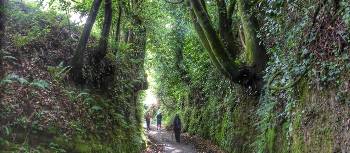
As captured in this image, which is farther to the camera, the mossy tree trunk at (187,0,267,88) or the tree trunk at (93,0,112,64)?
the mossy tree trunk at (187,0,267,88)

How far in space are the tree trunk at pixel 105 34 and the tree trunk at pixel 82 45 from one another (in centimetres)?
109

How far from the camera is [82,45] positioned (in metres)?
11.1

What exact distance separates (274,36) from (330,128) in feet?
15.3

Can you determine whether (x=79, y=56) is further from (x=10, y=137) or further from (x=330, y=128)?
(x=330, y=128)

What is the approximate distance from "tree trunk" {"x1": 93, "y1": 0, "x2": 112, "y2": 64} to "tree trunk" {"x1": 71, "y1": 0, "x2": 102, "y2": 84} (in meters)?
1.09

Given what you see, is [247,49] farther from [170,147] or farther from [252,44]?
[170,147]

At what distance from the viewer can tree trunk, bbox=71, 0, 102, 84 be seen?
1109cm

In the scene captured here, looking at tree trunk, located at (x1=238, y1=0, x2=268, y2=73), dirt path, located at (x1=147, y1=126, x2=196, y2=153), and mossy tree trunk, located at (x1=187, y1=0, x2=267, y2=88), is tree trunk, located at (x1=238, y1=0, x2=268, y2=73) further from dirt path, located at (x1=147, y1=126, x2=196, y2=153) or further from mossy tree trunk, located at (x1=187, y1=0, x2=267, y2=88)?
dirt path, located at (x1=147, y1=126, x2=196, y2=153)

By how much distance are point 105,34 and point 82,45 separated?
57.8 inches

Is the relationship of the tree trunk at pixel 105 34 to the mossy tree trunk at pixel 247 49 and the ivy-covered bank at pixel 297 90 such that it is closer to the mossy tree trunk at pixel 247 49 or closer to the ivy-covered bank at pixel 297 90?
the mossy tree trunk at pixel 247 49

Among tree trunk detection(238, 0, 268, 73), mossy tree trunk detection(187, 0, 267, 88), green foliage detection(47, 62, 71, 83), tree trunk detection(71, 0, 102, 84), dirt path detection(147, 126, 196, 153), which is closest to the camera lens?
green foliage detection(47, 62, 71, 83)

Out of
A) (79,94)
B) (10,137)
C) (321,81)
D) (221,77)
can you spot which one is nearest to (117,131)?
(79,94)

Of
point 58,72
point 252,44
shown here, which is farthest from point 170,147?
point 58,72

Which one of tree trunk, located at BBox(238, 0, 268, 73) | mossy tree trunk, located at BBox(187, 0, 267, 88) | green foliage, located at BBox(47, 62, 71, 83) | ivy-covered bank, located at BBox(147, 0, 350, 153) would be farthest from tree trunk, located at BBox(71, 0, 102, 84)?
tree trunk, located at BBox(238, 0, 268, 73)
